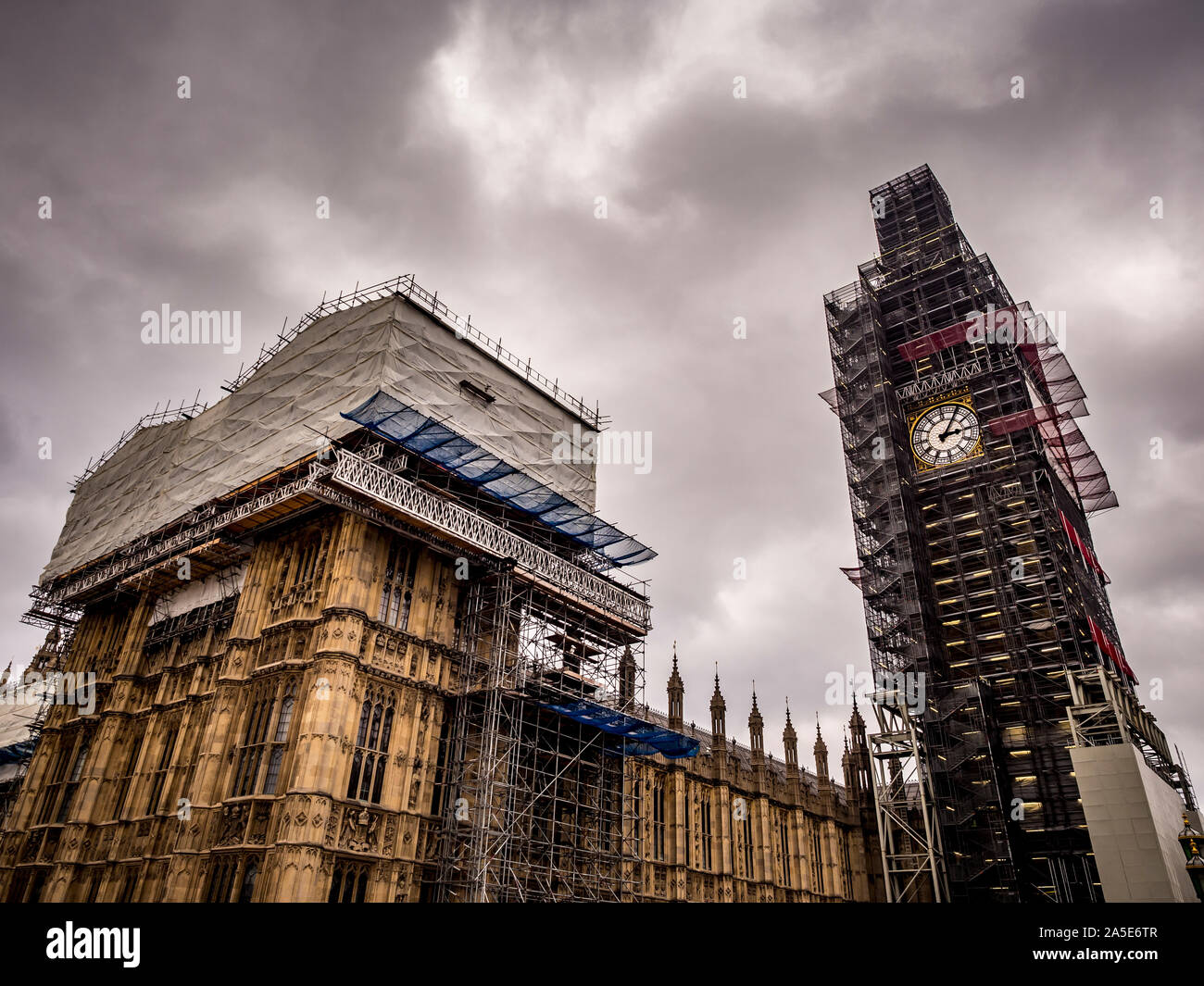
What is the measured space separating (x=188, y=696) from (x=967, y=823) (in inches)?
1710

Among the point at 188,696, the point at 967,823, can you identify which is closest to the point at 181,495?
the point at 188,696

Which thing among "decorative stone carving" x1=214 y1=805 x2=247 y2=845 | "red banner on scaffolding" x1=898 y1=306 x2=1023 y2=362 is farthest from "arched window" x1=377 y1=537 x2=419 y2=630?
"red banner on scaffolding" x1=898 y1=306 x2=1023 y2=362

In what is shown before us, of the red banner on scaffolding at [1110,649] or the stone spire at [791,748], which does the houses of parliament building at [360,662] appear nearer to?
the stone spire at [791,748]

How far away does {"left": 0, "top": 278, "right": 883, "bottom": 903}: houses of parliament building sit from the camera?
97.1ft

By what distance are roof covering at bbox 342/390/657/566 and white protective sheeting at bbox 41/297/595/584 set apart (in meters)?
1.94

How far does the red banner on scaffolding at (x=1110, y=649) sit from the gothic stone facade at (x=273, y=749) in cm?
2844

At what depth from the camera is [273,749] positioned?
2984 centimetres

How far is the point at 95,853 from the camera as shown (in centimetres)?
3584

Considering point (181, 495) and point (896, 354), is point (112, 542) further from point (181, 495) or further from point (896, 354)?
point (896, 354)

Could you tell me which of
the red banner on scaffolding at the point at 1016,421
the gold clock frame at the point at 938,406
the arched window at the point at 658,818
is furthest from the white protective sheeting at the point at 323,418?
the red banner on scaffolding at the point at 1016,421

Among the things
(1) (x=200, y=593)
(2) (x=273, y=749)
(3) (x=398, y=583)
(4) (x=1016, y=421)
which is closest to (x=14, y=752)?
(1) (x=200, y=593)

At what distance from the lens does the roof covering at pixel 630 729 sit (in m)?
35.5

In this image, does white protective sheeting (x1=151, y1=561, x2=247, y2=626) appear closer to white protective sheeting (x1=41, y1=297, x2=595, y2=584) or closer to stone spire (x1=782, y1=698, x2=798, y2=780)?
white protective sheeting (x1=41, y1=297, x2=595, y2=584)

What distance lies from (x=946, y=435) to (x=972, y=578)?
11.3 m
